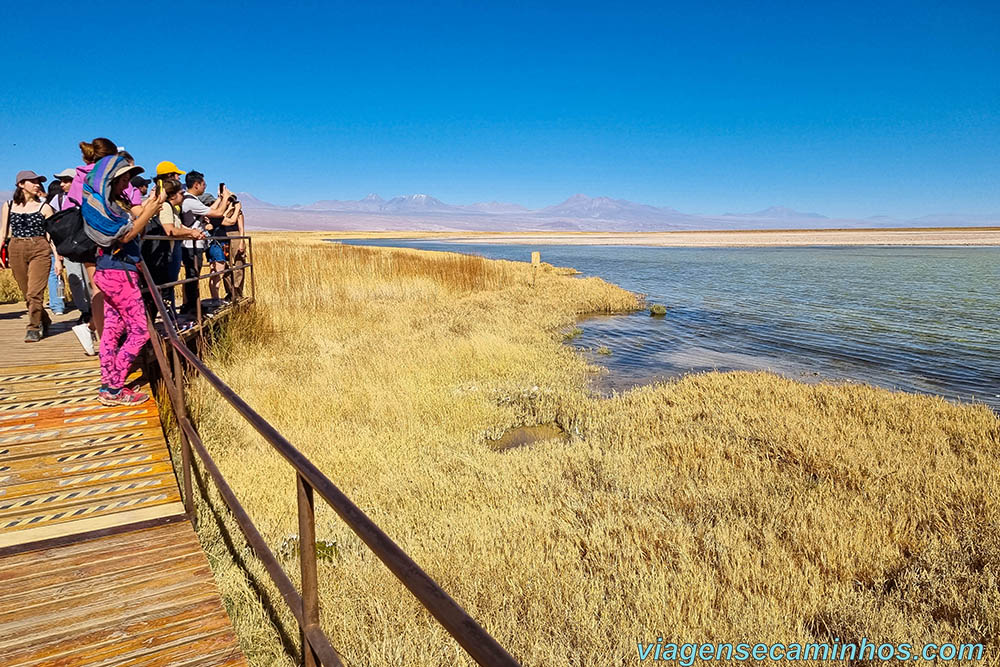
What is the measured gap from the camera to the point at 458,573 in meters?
3.42

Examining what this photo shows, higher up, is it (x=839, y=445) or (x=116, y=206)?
(x=116, y=206)

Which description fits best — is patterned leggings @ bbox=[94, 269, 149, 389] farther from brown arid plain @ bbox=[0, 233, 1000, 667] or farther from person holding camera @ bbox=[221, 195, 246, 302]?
person holding camera @ bbox=[221, 195, 246, 302]

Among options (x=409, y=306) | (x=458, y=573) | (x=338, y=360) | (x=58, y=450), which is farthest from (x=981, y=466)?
(x=409, y=306)

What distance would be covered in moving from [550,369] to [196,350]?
5152mm

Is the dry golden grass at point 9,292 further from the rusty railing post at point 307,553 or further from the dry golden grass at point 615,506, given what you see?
the rusty railing post at point 307,553

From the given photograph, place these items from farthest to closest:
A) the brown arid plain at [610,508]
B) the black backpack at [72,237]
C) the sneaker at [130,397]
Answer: the sneaker at [130,397] < the black backpack at [72,237] < the brown arid plain at [610,508]

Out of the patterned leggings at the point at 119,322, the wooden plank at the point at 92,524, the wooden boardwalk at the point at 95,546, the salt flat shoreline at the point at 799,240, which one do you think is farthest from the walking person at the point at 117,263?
the salt flat shoreline at the point at 799,240

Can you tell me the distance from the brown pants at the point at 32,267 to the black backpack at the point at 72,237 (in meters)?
2.64

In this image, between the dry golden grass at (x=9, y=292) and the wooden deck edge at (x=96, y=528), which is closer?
the wooden deck edge at (x=96, y=528)

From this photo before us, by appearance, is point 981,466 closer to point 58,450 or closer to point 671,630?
point 671,630

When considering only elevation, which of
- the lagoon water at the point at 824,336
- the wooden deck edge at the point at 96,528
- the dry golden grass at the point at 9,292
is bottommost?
the lagoon water at the point at 824,336

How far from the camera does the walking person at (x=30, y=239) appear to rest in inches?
240

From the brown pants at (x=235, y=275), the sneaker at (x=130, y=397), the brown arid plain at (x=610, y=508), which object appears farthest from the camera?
the brown pants at (x=235, y=275)

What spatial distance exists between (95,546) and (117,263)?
2166 mm
